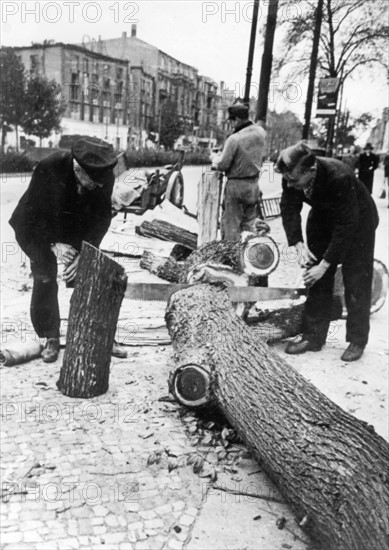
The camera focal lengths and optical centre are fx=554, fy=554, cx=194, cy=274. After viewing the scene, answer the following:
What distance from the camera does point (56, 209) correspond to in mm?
4184

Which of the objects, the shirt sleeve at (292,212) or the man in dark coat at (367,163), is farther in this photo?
the man in dark coat at (367,163)

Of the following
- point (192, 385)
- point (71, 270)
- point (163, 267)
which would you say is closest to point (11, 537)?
point (192, 385)

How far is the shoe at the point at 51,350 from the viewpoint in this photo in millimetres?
4477

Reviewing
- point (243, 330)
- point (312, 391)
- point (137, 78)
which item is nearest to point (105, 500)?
point (312, 391)

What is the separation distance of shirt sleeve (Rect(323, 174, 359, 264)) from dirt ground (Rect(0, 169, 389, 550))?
104 centimetres

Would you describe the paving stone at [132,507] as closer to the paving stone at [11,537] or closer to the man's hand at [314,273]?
the paving stone at [11,537]

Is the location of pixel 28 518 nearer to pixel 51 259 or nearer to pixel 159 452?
pixel 159 452

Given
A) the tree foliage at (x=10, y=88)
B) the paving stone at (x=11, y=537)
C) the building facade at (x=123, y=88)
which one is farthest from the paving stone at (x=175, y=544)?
the building facade at (x=123, y=88)

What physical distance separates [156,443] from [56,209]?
6.30 ft

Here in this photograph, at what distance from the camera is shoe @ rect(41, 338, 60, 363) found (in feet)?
14.7

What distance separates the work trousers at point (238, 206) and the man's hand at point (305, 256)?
2.50 meters

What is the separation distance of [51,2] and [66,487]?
351 cm

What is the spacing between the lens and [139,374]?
4363 mm

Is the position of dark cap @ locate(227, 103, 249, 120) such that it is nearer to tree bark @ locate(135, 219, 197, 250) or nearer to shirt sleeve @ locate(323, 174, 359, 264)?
tree bark @ locate(135, 219, 197, 250)
